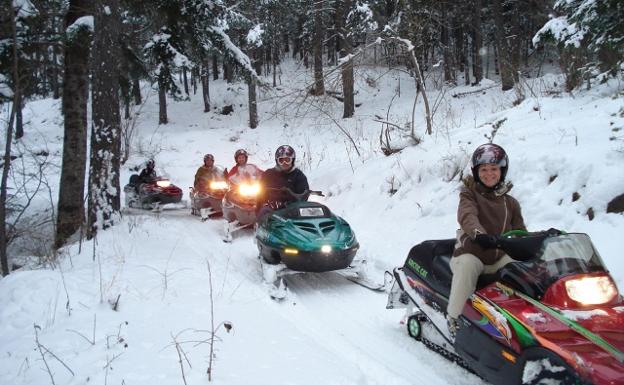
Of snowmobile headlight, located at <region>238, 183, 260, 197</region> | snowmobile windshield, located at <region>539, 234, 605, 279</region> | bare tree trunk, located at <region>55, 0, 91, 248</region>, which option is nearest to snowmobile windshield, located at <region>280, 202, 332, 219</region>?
snowmobile headlight, located at <region>238, 183, 260, 197</region>

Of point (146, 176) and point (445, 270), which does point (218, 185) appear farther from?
point (445, 270)

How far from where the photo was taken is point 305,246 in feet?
19.2

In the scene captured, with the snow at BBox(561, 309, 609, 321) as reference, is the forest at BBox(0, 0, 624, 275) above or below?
above

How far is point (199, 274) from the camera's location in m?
6.11

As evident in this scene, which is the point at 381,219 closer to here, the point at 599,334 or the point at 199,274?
the point at 199,274

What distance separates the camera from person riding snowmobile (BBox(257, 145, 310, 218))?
303 inches

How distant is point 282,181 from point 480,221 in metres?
4.39

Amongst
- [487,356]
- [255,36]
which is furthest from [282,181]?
[255,36]

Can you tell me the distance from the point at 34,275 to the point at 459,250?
4.69 meters

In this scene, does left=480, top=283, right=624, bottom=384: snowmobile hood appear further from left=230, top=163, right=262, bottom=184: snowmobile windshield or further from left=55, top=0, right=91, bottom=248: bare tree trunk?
left=55, top=0, right=91, bottom=248: bare tree trunk

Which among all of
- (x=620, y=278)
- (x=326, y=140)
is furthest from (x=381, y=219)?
(x=326, y=140)

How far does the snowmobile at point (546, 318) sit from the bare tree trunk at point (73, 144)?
8.02 m

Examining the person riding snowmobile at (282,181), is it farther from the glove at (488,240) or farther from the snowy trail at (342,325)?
the glove at (488,240)

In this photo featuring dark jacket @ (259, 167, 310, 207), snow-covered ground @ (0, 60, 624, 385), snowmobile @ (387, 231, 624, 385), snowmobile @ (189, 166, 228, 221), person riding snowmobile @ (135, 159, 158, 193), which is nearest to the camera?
snowmobile @ (387, 231, 624, 385)
